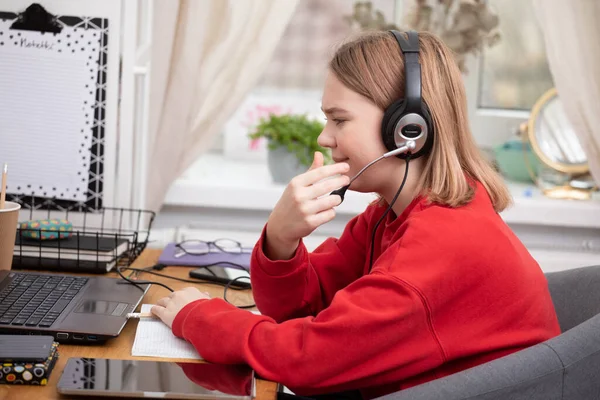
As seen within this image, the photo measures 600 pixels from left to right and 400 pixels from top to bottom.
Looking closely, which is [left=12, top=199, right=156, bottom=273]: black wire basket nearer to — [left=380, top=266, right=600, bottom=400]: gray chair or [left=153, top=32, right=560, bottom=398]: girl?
[left=153, top=32, right=560, bottom=398]: girl

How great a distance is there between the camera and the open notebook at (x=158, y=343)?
1.03 meters

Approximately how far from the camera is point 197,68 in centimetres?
211

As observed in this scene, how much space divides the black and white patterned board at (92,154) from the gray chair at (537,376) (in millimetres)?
905

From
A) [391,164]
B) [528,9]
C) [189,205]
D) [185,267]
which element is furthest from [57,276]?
[528,9]

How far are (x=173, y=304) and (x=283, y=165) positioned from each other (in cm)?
122

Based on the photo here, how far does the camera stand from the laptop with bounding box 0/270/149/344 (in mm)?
1045

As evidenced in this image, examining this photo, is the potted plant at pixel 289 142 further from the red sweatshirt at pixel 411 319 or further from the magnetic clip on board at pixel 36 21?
the red sweatshirt at pixel 411 319

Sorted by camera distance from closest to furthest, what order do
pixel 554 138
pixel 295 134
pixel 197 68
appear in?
pixel 197 68 < pixel 295 134 < pixel 554 138

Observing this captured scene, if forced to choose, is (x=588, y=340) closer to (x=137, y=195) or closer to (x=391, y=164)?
(x=391, y=164)

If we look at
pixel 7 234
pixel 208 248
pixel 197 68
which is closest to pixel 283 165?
pixel 197 68

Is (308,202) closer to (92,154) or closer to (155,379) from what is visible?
(155,379)

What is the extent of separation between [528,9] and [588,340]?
1.76 metres

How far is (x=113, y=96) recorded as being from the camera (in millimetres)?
1574

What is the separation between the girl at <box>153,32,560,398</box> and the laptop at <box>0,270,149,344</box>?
9 cm
